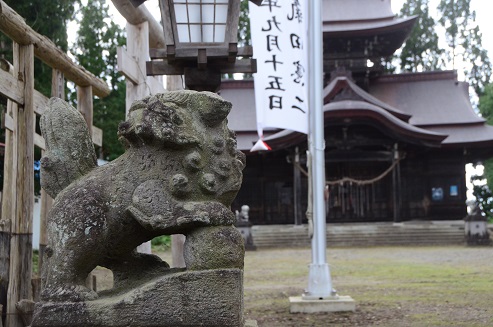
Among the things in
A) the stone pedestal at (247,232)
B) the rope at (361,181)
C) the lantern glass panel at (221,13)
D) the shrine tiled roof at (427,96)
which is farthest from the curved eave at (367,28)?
the lantern glass panel at (221,13)

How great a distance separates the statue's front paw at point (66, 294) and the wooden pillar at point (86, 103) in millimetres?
3557

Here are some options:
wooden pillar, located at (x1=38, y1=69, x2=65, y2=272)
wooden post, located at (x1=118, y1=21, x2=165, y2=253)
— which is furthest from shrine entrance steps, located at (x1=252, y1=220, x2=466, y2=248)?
wooden pillar, located at (x1=38, y1=69, x2=65, y2=272)

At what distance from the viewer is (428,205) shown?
2152 cm

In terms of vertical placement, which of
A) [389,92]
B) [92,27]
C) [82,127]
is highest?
[92,27]

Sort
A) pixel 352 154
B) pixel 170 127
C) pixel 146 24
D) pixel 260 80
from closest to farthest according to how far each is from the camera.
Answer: pixel 170 127, pixel 146 24, pixel 260 80, pixel 352 154

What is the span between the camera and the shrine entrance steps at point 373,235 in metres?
19.0

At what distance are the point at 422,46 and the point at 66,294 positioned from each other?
33.9m

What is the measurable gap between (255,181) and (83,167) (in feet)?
63.4

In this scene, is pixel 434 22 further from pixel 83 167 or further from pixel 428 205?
pixel 83 167

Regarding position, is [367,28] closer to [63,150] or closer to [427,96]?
[427,96]

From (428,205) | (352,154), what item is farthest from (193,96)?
(428,205)

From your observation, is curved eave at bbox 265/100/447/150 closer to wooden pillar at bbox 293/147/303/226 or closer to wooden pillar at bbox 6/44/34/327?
wooden pillar at bbox 293/147/303/226

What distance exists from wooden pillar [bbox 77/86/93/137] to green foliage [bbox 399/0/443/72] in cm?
3013

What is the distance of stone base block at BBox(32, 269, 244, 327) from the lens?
2.50 m
